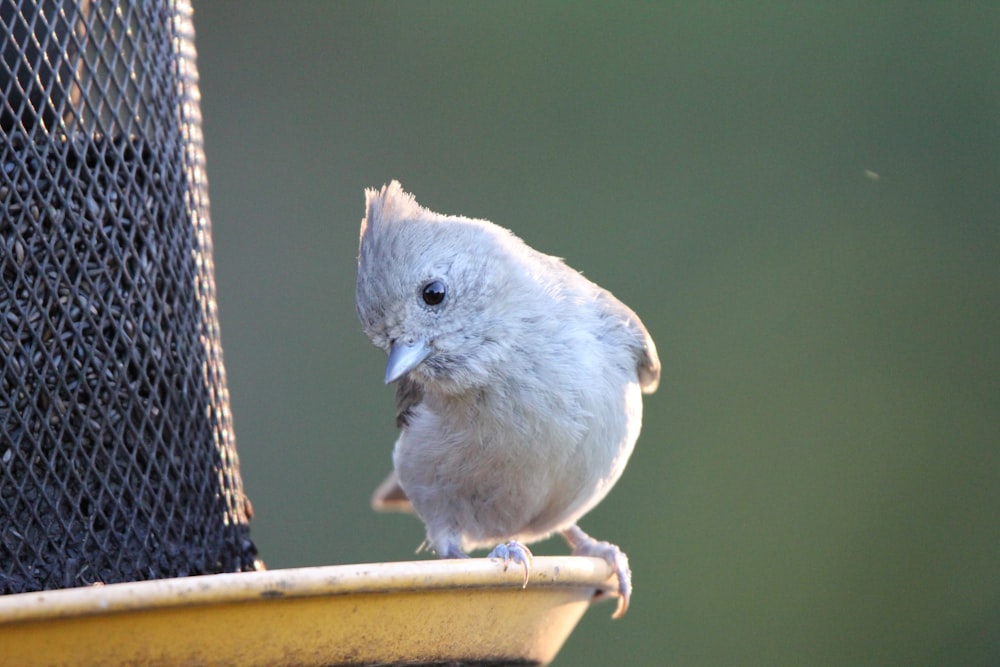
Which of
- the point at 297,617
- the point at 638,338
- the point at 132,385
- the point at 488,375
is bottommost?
the point at 297,617

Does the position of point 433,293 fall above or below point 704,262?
below

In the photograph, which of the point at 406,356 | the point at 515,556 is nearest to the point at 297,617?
the point at 515,556

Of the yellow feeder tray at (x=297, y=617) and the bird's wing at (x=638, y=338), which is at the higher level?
the bird's wing at (x=638, y=338)

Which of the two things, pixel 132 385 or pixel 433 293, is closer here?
pixel 132 385

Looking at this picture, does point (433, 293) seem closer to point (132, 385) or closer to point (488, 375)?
point (488, 375)

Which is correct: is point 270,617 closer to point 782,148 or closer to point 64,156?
point 64,156

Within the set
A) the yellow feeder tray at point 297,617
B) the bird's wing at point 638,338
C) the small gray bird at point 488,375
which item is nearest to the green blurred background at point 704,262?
the bird's wing at point 638,338

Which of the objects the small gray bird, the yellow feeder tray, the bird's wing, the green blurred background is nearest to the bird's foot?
the yellow feeder tray

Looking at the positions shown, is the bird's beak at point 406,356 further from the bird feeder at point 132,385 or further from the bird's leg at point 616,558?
the bird's leg at point 616,558
